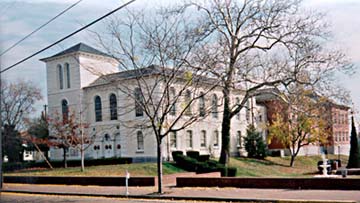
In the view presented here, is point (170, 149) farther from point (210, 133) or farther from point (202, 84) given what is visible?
point (202, 84)

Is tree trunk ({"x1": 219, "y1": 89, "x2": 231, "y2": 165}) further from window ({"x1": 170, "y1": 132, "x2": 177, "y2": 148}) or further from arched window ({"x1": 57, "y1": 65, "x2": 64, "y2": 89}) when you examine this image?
arched window ({"x1": 57, "y1": 65, "x2": 64, "y2": 89})

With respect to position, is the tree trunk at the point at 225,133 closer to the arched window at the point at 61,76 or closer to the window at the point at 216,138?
the window at the point at 216,138

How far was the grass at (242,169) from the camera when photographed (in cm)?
3309

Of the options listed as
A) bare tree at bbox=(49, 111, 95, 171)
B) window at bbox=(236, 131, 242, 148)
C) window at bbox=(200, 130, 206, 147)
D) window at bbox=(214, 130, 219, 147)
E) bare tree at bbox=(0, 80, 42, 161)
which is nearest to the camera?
bare tree at bbox=(0, 80, 42, 161)

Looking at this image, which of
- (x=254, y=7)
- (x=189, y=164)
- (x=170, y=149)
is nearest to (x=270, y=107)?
(x=170, y=149)

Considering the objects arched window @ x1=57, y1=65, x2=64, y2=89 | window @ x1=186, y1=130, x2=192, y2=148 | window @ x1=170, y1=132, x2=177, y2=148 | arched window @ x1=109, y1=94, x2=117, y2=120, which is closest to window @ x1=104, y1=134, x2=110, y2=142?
arched window @ x1=109, y1=94, x2=117, y2=120

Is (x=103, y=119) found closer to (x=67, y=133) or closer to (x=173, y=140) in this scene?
(x=173, y=140)

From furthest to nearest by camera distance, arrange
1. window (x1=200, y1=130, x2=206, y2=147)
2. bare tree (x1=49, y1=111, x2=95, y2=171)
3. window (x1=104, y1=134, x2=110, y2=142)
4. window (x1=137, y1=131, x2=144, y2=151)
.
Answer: window (x1=200, y1=130, x2=206, y2=147)
window (x1=104, y1=134, x2=110, y2=142)
window (x1=137, y1=131, x2=144, y2=151)
bare tree (x1=49, y1=111, x2=95, y2=171)

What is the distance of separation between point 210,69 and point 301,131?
1021 inches

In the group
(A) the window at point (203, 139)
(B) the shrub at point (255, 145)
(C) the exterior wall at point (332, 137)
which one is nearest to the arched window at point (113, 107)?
(A) the window at point (203, 139)

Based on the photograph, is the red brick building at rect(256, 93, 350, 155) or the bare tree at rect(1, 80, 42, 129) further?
the red brick building at rect(256, 93, 350, 155)

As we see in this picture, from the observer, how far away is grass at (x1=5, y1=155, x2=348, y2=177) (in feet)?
109

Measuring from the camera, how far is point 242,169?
41969 millimetres

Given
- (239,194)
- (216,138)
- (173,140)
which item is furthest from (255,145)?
(239,194)
